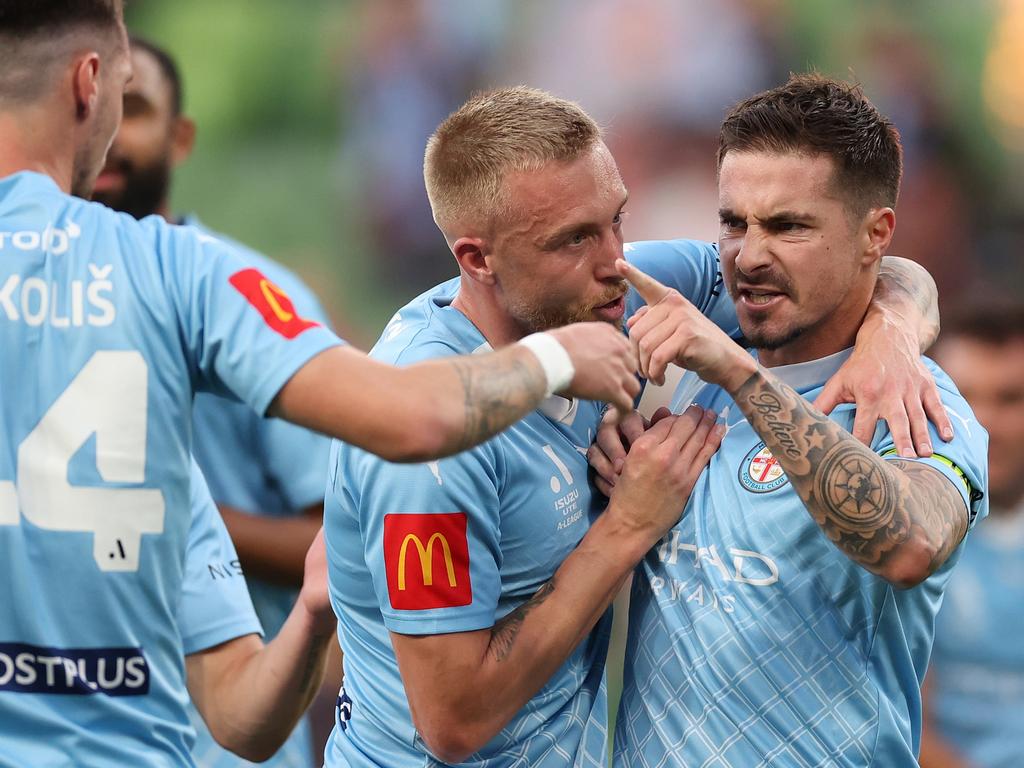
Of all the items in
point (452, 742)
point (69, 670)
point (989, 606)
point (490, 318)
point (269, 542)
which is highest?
point (490, 318)

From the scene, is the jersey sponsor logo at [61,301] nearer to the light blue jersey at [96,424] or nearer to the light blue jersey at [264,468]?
the light blue jersey at [96,424]

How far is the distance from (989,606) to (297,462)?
125 inches

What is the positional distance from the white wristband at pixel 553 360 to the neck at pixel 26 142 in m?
1.00

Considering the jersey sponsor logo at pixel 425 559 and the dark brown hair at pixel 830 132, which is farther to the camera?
the dark brown hair at pixel 830 132

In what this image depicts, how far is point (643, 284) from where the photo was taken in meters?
2.88

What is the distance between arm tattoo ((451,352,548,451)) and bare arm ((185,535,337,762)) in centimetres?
113

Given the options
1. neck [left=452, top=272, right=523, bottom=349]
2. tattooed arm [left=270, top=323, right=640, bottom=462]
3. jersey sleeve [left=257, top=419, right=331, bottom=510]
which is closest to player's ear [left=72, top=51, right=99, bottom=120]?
tattooed arm [left=270, top=323, right=640, bottom=462]

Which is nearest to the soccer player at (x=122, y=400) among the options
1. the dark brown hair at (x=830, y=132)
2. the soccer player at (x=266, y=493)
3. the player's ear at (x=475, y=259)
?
the player's ear at (x=475, y=259)

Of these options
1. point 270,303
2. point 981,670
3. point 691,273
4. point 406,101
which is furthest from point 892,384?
point 406,101

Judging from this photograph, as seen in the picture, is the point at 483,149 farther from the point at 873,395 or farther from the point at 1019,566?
the point at 1019,566

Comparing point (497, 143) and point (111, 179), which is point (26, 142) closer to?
point (497, 143)

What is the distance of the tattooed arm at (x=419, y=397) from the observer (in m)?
2.33

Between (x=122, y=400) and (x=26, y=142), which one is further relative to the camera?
(x=26, y=142)

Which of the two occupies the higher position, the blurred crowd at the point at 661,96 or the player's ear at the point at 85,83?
the player's ear at the point at 85,83
